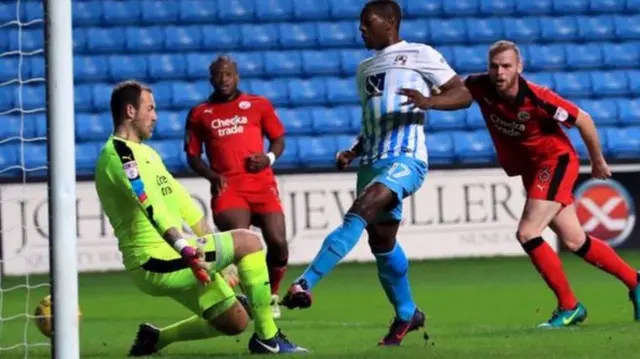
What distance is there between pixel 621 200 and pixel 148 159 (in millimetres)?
9193

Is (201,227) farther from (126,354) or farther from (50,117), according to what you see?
(50,117)

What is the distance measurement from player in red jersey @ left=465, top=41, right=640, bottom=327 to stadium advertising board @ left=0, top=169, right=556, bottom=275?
6099 millimetres

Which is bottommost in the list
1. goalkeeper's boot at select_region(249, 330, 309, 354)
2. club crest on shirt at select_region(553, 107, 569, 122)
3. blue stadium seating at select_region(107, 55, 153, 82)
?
goalkeeper's boot at select_region(249, 330, 309, 354)

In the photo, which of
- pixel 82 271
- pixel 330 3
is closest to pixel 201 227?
pixel 82 271

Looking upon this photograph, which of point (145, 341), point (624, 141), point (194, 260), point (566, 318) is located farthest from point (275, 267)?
point (624, 141)

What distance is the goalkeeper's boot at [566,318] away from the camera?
8.70m

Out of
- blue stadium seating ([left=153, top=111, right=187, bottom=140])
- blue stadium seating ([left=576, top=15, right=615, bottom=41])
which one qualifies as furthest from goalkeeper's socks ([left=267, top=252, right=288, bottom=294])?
blue stadium seating ([left=576, top=15, right=615, bottom=41])

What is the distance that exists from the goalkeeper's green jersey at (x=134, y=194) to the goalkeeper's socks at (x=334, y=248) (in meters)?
0.65

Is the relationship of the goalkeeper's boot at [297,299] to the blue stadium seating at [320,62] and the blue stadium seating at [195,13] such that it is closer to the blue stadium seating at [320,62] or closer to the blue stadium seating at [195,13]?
the blue stadium seating at [320,62]

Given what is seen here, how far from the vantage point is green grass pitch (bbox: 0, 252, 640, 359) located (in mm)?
7480

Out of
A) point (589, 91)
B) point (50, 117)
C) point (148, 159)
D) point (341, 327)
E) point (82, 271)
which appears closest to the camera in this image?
point (50, 117)

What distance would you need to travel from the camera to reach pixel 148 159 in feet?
23.7

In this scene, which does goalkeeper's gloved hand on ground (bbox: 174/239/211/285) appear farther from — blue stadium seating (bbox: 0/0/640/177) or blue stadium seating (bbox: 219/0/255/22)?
blue stadium seating (bbox: 219/0/255/22)

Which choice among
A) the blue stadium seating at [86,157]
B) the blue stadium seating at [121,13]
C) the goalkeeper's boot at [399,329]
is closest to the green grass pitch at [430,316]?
the goalkeeper's boot at [399,329]
